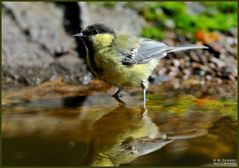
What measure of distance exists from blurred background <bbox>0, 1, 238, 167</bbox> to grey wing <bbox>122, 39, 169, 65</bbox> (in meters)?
0.44

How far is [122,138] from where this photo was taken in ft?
15.5

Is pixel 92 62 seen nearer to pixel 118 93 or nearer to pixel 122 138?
pixel 118 93

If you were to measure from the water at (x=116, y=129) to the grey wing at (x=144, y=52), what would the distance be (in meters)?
0.45

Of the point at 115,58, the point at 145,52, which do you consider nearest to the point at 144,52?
the point at 145,52

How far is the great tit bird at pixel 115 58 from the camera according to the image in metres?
6.36

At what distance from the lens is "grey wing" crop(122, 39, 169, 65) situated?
6579 millimetres

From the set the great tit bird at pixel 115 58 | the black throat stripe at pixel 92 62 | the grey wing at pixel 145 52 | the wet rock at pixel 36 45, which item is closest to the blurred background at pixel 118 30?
the wet rock at pixel 36 45

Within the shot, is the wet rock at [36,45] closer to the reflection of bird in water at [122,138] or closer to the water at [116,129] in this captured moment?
the water at [116,129]

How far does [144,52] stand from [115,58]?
61 centimetres

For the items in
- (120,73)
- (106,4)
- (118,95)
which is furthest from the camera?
(106,4)

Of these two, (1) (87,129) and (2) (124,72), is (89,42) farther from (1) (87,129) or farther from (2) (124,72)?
(1) (87,129)

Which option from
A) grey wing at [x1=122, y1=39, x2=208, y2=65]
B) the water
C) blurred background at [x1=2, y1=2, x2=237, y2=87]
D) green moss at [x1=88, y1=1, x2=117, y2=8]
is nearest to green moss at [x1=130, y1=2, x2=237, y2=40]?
blurred background at [x1=2, y1=2, x2=237, y2=87]

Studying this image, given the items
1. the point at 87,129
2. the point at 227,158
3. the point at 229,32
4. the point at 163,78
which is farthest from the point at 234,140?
the point at 229,32

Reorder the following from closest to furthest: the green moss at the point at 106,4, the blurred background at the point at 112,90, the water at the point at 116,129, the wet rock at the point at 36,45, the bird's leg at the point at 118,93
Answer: the water at the point at 116,129
the blurred background at the point at 112,90
the bird's leg at the point at 118,93
the wet rock at the point at 36,45
the green moss at the point at 106,4
